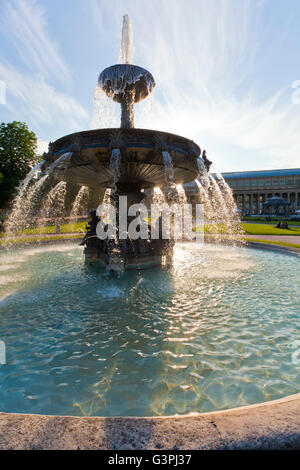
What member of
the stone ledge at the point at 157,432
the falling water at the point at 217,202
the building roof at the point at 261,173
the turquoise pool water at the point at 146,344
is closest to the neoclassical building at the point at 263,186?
the building roof at the point at 261,173

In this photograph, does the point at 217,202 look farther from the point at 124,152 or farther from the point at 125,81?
the point at 124,152

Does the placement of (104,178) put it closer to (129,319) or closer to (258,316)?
(129,319)

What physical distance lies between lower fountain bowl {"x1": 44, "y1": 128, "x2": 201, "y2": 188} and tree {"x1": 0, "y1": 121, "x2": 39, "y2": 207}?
22.6 m

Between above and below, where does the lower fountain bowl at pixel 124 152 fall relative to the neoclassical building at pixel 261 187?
below

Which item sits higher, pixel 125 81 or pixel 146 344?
pixel 125 81

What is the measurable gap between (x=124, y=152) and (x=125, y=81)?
10.8ft

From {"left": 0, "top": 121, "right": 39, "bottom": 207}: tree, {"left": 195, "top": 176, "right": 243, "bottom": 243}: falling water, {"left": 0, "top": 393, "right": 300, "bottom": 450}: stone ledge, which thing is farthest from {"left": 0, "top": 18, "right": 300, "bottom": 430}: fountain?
{"left": 0, "top": 121, "right": 39, "bottom": 207}: tree

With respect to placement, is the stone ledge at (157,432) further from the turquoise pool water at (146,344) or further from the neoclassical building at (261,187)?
the neoclassical building at (261,187)

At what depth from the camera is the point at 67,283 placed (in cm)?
702

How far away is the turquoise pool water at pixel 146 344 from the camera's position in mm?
2590

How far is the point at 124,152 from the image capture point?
24.6ft

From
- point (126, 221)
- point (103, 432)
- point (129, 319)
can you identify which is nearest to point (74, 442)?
point (103, 432)

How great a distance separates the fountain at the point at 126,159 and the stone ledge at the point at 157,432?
6.21 m

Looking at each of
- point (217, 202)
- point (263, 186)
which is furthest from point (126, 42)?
point (263, 186)
